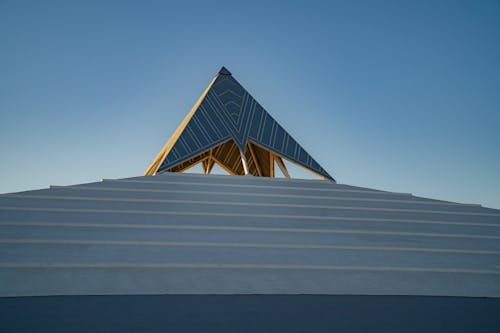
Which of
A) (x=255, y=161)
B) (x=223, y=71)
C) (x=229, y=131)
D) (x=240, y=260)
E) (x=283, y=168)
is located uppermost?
(x=223, y=71)

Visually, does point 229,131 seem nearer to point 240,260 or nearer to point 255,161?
point 255,161

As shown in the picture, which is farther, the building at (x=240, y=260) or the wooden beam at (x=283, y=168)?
the wooden beam at (x=283, y=168)

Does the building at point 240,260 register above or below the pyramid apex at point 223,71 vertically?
below

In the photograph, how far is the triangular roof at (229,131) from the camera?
17.1 m

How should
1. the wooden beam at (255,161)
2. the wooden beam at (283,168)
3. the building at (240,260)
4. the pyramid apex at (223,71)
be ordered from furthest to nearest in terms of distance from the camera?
the wooden beam at (255,161), the pyramid apex at (223,71), the wooden beam at (283,168), the building at (240,260)

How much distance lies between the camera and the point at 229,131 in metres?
19.0

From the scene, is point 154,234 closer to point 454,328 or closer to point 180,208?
point 180,208

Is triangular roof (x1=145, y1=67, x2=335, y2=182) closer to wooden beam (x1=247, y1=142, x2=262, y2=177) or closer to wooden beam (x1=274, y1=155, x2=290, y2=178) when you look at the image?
wooden beam (x1=274, y1=155, x2=290, y2=178)

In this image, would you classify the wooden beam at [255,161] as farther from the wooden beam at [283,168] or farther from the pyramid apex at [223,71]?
the pyramid apex at [223,71]

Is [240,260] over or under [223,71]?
under

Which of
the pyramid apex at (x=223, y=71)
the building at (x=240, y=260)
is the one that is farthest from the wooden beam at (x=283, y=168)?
the building at (x=240, y=260)

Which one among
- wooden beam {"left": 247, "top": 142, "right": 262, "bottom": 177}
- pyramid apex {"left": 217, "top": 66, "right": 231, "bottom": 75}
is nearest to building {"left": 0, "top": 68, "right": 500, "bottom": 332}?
pyramid apex {"left": 217, "top": 66, "right": 231, "bottom": 75}

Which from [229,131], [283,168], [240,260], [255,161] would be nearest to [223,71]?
[229,131]

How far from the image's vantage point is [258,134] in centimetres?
1973
